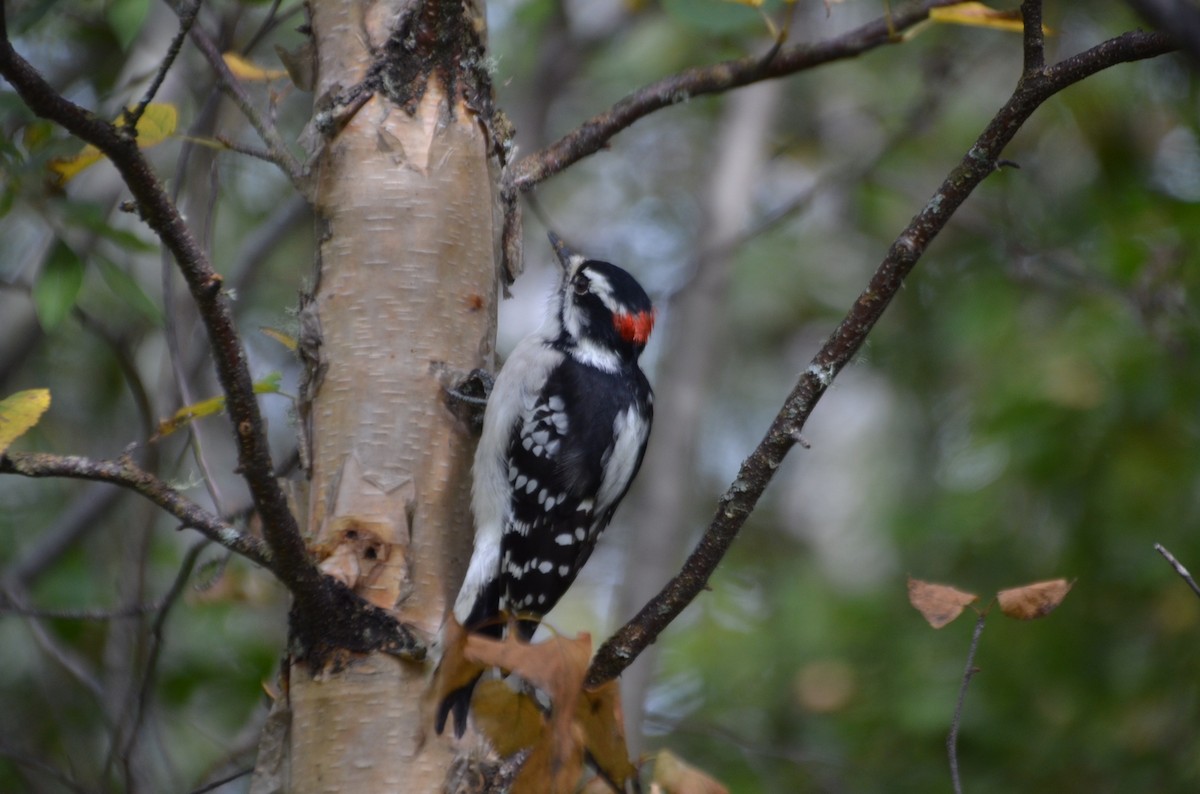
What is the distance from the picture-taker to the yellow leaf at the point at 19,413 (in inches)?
74.6

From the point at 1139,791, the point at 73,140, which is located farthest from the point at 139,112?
the point at 1139,791

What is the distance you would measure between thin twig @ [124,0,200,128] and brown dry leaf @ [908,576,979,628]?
1.41 m

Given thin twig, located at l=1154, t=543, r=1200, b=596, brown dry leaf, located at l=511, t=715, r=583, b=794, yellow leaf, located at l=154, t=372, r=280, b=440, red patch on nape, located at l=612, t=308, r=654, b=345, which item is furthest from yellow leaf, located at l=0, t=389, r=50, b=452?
red patch on nape, located at l=612, t=308, r=654, b=345

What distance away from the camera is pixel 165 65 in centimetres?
164

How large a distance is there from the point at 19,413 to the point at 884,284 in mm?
1484

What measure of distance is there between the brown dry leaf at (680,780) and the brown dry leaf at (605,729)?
0.10 metres

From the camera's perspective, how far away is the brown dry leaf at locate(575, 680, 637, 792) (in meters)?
1.92

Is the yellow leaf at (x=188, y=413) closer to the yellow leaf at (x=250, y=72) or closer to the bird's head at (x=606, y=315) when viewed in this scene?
the yellow leaf at (x=250, y=72)

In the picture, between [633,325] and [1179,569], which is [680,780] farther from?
[633,325]

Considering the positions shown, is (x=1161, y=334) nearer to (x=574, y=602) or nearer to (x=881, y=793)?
(x=881, y=793)

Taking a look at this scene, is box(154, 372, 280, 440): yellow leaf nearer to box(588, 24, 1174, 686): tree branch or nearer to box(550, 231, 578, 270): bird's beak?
box(588, 24, 1174, 686): tree branch

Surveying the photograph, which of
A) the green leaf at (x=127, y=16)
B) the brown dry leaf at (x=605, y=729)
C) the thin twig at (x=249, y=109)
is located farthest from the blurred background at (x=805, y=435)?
the brown dry leaf at (x=605, y=729)

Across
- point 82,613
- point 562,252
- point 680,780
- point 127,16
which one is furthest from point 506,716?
point 562,252

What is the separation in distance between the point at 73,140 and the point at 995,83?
22.9 ft
